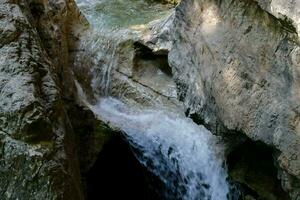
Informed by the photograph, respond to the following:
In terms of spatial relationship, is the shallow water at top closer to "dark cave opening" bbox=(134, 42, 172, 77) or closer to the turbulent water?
the turbulent water

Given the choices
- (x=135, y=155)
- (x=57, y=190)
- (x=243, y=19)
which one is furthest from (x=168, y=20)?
(x=57, y=190)

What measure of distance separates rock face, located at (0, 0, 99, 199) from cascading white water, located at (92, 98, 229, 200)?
1.79 metres

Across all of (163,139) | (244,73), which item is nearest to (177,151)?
(163,139)

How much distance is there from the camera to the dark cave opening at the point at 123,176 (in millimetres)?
5395

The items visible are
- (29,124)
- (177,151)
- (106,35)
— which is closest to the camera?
(29,124)

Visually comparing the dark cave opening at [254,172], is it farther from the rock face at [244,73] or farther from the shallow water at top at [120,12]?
the shallow water at top at [120,12]

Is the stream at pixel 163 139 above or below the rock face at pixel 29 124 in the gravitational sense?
below

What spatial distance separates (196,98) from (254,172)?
87 cm

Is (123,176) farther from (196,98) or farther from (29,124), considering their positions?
(29,124)

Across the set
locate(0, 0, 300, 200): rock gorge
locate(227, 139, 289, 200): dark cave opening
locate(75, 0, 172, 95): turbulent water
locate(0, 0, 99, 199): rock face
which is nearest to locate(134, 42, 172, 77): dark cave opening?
locate(75, 0, 172, 95): turbulent water

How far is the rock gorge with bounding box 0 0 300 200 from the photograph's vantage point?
10.2ft

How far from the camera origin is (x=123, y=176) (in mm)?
5523

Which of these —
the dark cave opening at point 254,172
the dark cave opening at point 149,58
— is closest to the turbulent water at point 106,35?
the dark cave opening at point 149,58

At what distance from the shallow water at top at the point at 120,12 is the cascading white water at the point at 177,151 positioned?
1839 millimetres
